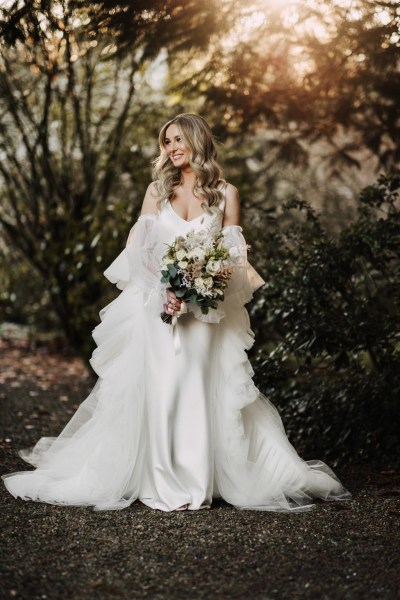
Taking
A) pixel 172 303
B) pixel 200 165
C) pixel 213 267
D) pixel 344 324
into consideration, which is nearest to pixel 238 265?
pixel 213 267

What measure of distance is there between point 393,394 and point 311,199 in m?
7.76

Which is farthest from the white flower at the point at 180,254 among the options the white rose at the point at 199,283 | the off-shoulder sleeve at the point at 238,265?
the off-shoulder sleeve at the point at 238,265

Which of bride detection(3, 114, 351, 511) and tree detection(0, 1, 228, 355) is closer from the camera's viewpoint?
bride detection(3, 114, 351, 511)

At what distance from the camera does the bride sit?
4730 mm

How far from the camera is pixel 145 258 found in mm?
4816

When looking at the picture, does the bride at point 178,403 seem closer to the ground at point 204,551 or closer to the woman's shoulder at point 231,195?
the woman's shoulder at point 231,195

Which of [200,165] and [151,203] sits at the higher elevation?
[200,165]

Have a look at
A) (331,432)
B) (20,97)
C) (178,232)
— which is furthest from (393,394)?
(20,97)

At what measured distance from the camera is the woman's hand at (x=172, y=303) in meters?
4.61

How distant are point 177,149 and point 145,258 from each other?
0.81m

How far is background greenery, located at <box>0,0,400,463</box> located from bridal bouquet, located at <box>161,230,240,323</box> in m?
1.53

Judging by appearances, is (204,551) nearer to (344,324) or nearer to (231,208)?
(231,208)

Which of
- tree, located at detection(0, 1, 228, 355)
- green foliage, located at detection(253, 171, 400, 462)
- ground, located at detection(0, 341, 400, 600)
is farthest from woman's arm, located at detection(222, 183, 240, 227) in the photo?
tree, located at detection(0, 1, 228, 355)

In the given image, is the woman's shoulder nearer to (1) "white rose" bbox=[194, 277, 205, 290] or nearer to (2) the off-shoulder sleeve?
(2) the off-shoulder sleeve
